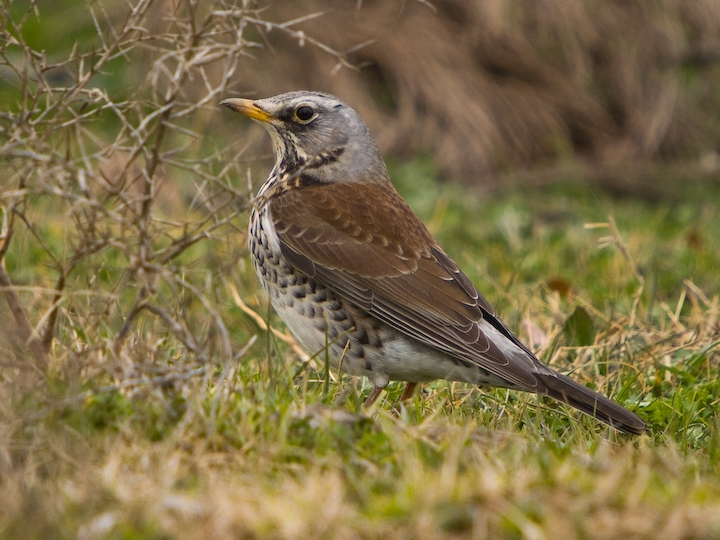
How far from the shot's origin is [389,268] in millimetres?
4535

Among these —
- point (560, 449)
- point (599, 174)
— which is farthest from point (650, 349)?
point (599, 174)

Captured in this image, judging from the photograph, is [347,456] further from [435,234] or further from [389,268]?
[435,234]

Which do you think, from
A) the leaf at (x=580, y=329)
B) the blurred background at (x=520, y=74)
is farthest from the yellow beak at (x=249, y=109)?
the blurred background at (x=520, y=74)

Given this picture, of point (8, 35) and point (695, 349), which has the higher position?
point (8, 35)

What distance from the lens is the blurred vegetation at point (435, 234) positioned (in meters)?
2.63

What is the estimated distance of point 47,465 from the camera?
9.42ft

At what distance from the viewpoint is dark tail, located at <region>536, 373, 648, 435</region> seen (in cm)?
389

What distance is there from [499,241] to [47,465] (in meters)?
4.99

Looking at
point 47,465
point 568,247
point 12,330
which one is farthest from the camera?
point 568,247

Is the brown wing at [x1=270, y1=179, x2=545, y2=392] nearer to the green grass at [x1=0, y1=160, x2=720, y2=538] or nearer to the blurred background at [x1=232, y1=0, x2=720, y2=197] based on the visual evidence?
the green grass at [x1=0, y1=160, x2=720, y2=538]

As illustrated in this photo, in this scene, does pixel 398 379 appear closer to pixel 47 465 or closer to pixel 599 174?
pixel 47 465

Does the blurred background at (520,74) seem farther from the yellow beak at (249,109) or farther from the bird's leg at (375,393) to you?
the bird's leg at (375,393)

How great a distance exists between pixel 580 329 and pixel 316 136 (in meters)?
1.66

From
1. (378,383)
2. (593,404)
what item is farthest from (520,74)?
(593,404)
